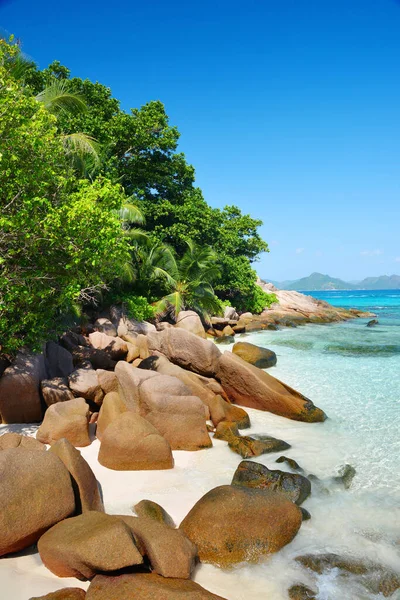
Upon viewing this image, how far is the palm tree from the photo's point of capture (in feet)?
79.2

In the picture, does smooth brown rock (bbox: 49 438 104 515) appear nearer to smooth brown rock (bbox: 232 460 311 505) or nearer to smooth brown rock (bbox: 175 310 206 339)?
smooth brown rock (bbox: 232 460 311 505)

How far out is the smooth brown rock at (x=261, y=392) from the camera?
33.7 ft

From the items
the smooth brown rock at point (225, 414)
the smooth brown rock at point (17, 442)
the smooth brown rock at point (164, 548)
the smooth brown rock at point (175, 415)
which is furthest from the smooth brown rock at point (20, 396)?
the smooth brown rock at point (164, 548)

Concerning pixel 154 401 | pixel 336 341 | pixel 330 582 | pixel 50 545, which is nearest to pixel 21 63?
pixel 154 401

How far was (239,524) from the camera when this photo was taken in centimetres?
509

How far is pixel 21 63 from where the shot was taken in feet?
45.0

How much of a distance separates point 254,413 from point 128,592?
23.6ft

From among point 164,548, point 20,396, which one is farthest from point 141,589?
point 20,396

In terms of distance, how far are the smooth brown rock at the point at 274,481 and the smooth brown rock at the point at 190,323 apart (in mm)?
15628

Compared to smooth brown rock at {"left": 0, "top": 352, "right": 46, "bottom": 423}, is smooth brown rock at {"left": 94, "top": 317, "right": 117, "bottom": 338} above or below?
above

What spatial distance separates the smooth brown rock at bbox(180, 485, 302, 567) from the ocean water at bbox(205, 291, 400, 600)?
18 centimetres

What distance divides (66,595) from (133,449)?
3.20 meters

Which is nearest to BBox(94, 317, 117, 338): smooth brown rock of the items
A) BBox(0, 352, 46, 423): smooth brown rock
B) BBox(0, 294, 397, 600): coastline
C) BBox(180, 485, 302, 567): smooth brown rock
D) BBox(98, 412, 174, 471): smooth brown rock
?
BBox(0, 352, 46, 423): smooth brown rock

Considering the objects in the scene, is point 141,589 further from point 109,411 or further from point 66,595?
point 109,411
